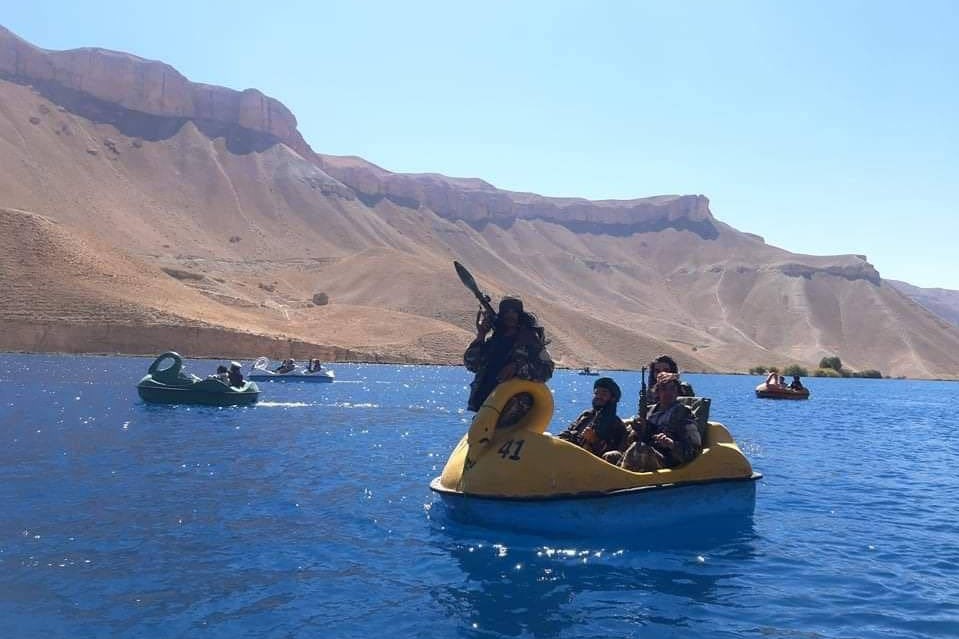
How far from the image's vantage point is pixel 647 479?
455 inches

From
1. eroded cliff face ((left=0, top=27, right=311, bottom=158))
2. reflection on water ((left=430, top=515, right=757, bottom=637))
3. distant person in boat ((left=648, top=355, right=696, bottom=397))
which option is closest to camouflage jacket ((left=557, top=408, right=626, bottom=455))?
reflection on water ((left=430, top=515, right=757, bottom=637))

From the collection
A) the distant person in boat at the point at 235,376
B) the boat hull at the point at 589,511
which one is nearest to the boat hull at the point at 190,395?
the distant person in boat at the point at 235,376

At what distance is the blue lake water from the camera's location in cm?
812

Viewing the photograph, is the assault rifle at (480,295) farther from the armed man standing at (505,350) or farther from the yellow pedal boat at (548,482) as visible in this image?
the yellow pedal boat at (548,482)

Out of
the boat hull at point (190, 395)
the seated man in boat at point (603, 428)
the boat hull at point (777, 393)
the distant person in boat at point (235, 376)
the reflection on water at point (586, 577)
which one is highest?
the seated man in boat at point (603, 428)

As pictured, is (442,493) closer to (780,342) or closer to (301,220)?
(301,220)

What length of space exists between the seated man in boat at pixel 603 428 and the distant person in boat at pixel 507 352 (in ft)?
2.91

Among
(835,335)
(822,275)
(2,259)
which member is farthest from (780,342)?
(2,259)

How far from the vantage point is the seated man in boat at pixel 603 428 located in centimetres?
1251

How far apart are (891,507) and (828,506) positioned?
1316mm

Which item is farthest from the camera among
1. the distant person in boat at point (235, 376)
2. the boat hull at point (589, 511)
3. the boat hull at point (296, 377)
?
the boat hull at point (296, 377)

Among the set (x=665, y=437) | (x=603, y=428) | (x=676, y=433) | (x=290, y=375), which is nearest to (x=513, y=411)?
(x=603, y=428)

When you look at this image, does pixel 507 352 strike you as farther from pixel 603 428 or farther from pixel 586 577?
pixel 586 577

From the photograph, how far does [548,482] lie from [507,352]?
237 centimetres
